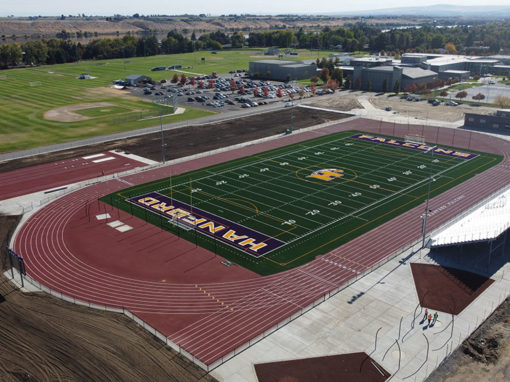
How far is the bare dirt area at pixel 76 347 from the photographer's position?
118 ft

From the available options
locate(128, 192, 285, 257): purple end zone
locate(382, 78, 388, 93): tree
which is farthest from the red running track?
locate(382, 78, 388, 93): tree

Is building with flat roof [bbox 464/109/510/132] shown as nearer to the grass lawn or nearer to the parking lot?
the parking lot

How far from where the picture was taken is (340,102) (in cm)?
13862

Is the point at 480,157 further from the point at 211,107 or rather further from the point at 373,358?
the point at 211,107

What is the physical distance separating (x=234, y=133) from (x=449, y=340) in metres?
73.3

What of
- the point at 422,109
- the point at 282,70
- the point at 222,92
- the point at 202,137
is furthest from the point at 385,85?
the point at 202,137

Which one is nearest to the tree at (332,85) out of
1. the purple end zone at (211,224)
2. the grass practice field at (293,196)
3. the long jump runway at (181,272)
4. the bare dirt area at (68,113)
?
the grass practice field at (293,196)

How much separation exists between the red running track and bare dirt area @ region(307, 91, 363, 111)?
65934 mm

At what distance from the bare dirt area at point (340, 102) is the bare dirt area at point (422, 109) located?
17.7 feet

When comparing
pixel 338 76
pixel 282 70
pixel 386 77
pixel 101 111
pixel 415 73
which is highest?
pixel 415 73

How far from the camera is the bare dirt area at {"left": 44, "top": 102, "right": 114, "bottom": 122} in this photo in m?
118

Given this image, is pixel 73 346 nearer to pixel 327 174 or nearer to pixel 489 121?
pixel 327 174

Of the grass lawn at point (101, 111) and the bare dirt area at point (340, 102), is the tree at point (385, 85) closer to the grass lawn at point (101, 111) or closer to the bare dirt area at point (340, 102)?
the bare dirt area at point (340, 102)

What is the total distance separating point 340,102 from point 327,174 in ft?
217
